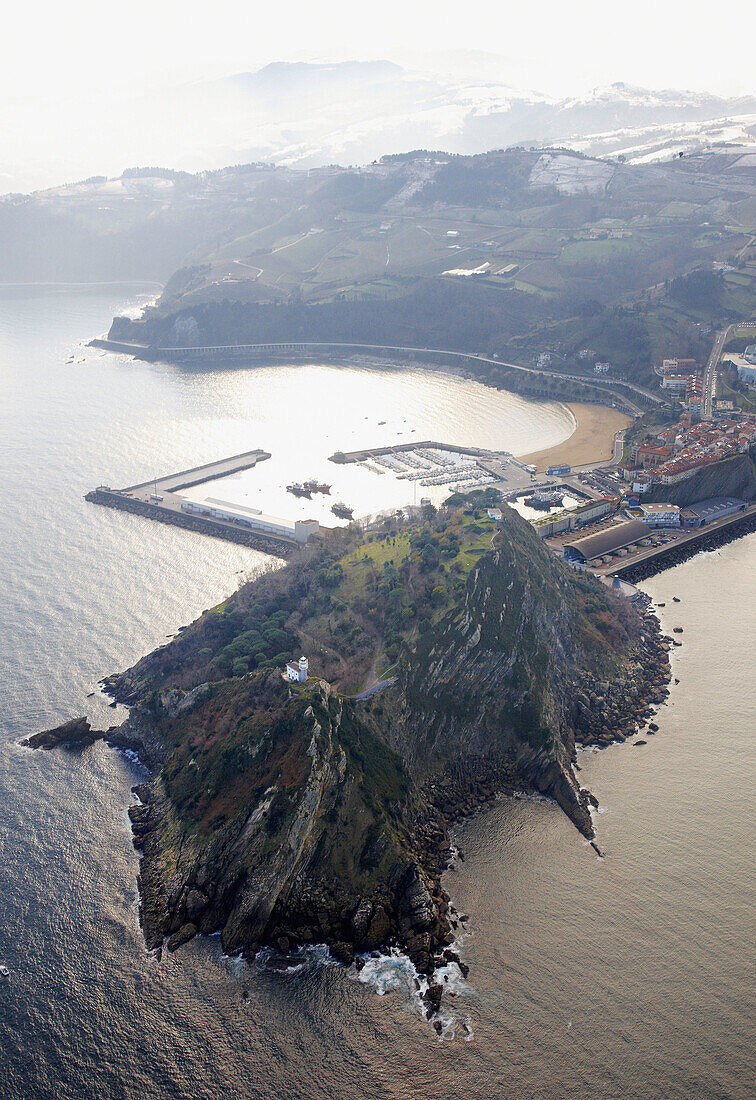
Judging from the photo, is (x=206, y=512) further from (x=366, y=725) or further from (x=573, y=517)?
(x=366, y=725)

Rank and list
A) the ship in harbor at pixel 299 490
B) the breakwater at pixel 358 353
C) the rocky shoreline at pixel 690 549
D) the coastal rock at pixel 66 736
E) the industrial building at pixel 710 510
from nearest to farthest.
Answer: the coastal rock at pixel 66 736 < the rocky shoreline at pixel 690 549 < the industrial building at pixel 710 510 < the ship in harbor at pixel 299 490 < the breakwater at pixel 358 353

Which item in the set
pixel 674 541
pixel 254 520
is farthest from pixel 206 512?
pixel 674 541

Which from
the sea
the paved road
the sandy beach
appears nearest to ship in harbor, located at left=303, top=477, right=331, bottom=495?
the sandy beach

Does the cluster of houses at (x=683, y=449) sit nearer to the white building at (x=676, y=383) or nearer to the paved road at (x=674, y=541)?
the paved road at (x=674, y=541)

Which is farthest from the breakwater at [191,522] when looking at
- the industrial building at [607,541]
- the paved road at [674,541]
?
the paved road at [674,541]

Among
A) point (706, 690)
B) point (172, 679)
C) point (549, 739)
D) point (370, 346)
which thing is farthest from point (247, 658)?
point (370, 346)

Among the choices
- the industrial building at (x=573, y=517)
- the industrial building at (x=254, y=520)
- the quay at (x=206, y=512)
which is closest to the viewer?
the industrial building at (x=254, y=520)

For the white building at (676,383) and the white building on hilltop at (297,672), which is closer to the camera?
the white building on hilltop at (297,672)

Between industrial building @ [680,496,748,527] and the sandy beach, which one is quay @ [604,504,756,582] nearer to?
industrial building @ [680,496,748,527]
